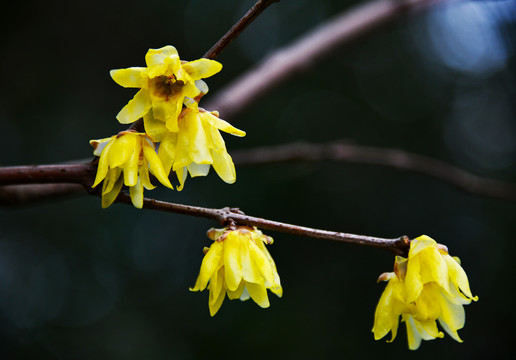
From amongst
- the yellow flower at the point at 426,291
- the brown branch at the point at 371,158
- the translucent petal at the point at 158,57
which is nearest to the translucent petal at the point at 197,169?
the translucent petal at the point at 158,57

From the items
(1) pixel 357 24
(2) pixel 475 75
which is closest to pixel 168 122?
(1) pixel 357 24

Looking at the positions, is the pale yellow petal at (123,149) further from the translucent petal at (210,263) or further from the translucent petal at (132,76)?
the translucent petal at (210,263)

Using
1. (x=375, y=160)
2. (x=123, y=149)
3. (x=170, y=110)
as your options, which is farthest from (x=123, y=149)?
(x=375, y=160)

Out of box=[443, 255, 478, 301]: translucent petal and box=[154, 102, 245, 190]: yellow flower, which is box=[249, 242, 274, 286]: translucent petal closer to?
box=[154, 102, 245, 190]: yellow flower

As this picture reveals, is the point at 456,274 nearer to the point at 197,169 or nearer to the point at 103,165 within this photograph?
the point at 197,169

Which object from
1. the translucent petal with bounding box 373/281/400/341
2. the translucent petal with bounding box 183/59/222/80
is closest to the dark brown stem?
the translucent petal with bounding box 183/59/222/80
